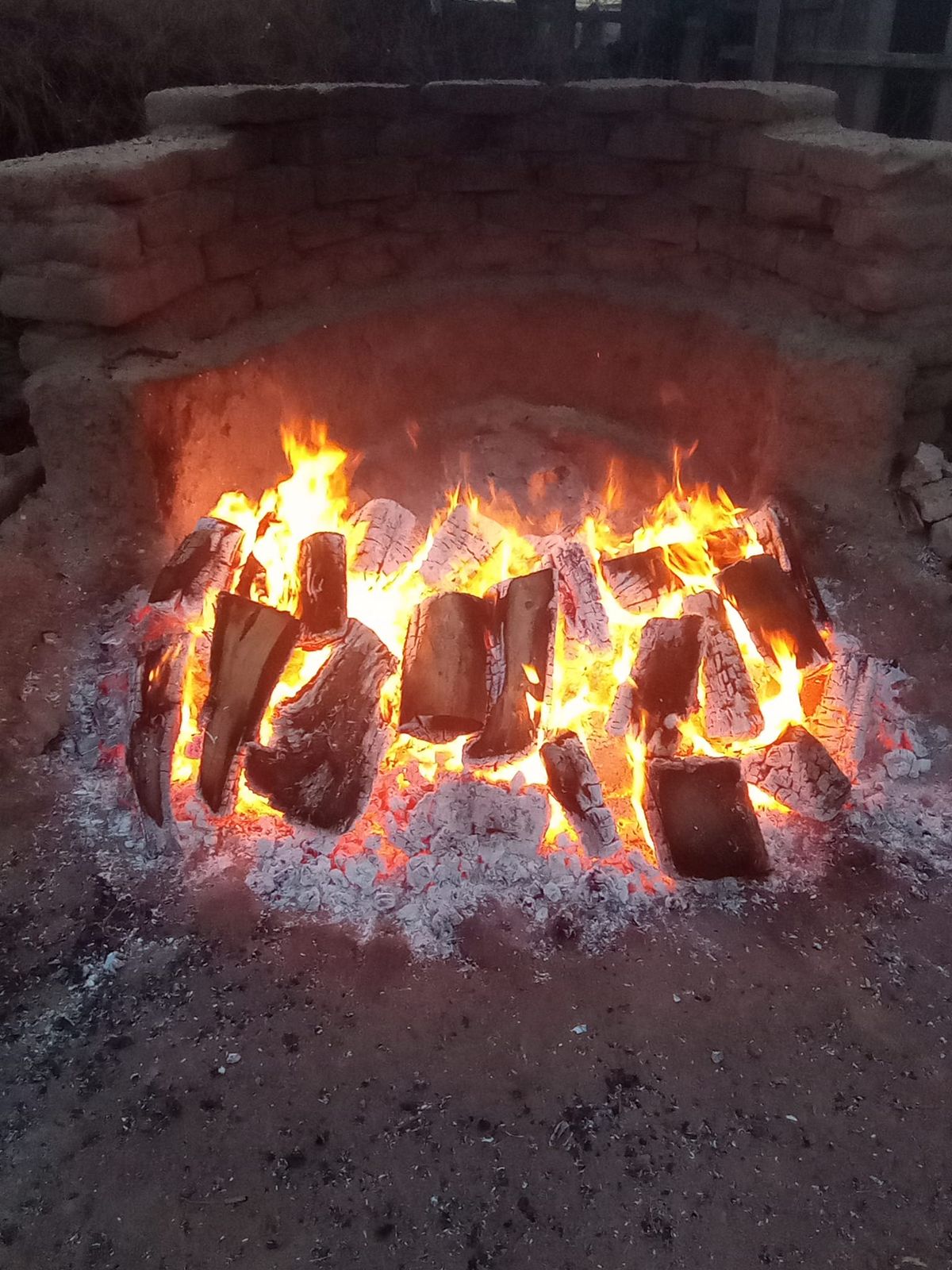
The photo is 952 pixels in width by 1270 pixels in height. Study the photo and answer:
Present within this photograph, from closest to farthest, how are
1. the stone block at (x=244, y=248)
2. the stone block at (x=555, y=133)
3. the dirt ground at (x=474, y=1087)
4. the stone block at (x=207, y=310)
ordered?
the dirt ground at (x=474, y=1087) < the stone block at (x=207, y=310) < the stone block at (x=244, y=248) < the stone block at (x=555, y=133)

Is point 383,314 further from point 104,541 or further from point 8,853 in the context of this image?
point 8,853

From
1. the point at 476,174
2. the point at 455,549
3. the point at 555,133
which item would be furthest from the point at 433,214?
the point at 455,549

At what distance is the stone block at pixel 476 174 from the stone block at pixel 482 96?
187 mm

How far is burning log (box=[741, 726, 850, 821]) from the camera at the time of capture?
8.32 feet

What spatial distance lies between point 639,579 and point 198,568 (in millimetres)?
1399

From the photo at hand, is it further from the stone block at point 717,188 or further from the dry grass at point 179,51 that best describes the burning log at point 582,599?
the dry grass at point 179,51

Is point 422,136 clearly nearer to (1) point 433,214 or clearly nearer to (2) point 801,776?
(1) point 433,214

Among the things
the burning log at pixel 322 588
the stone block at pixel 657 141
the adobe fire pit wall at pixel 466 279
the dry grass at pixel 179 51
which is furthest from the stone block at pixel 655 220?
the dry grass at pixel 179 51

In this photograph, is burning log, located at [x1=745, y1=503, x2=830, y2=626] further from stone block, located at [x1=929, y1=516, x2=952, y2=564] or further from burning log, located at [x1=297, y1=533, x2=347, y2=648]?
burning log, located at [x1=297, y1=533, x2=347, y2=648]

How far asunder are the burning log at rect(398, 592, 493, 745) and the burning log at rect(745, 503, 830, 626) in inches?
38.9

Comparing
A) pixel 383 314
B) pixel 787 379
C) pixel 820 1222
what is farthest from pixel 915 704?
pixel 383 314

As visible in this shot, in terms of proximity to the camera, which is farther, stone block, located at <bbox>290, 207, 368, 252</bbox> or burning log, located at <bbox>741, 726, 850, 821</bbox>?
stone block, located at <bbox>290, 207, 368, 252</bbox>

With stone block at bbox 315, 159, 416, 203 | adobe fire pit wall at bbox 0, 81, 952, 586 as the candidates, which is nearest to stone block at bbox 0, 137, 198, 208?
adobe fire pit wall at bbox 0, 81, 952, 586

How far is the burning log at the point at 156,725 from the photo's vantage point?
2547 mm
